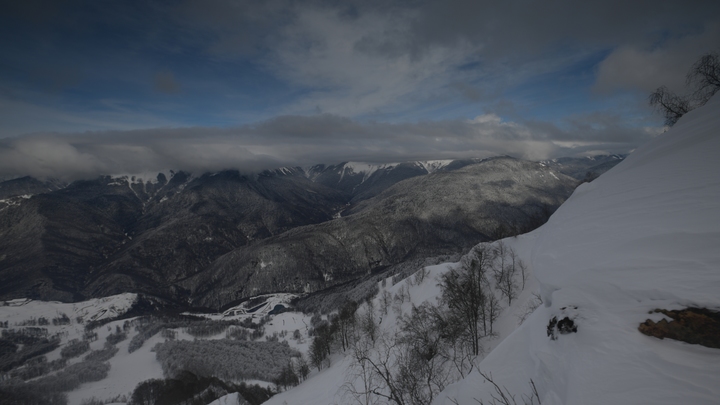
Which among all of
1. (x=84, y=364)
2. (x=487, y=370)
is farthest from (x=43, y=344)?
(x=487, y=370)

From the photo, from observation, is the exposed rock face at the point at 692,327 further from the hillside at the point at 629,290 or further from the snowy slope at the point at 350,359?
the snowy slope at the point at 350,359

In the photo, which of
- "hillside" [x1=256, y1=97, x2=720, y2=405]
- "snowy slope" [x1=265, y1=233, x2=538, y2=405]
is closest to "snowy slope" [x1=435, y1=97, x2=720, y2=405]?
"hillside" [x1=256, y1=97, x2=720, y2=405]

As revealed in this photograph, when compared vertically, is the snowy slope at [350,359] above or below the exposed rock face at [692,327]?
below

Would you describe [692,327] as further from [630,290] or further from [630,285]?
[630,285]

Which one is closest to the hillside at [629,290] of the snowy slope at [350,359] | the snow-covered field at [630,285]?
the snow-covered field at [630,285]

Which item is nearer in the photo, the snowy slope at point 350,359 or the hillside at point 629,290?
the hillside at point 629,290

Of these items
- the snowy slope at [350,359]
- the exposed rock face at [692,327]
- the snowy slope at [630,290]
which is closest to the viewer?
the exposed rock face at [692,327]

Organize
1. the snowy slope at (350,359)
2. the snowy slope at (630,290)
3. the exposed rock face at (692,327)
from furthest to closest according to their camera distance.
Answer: the snowy slope at (350,359) < the snowy slope at (630,290) < the exposed rock face at (692,327)

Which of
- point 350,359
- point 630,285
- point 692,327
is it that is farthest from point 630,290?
point 350,359

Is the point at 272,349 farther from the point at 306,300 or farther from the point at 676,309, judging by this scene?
the point at 676,309
